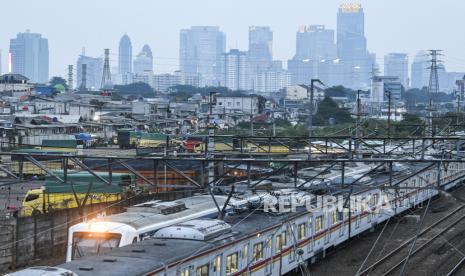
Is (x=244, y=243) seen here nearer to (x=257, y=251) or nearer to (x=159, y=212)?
(x=257, y=251)

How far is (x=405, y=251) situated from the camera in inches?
798

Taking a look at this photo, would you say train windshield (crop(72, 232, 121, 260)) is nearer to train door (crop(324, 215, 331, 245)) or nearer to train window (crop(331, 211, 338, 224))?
train door (crop(324, 215, 331, 245))

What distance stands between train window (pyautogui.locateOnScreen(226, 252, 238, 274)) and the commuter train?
17mm

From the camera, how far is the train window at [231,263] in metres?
12.6

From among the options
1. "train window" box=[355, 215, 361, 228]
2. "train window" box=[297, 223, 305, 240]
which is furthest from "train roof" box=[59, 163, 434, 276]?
"train window" box=[355, 215, 361, 228]

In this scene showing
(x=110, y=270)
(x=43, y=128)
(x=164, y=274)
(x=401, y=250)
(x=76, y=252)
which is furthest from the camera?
(x=43, y=128)

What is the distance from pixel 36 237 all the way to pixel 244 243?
6.61 metres

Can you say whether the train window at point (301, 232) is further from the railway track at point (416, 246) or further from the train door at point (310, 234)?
the railway track at point (416, 246)

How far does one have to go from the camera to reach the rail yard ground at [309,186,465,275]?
58.3 ft

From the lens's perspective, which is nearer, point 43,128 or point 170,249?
point 170,249

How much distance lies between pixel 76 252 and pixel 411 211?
1532 centimetres

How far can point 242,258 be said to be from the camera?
13.3m

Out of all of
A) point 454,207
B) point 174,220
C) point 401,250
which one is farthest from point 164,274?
point 454,207

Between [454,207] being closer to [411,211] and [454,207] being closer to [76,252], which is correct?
[411,211]
